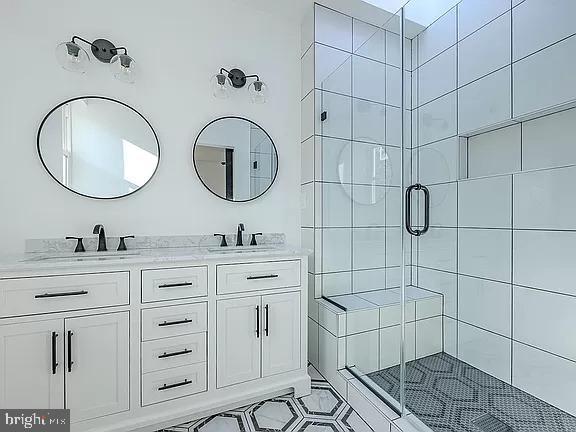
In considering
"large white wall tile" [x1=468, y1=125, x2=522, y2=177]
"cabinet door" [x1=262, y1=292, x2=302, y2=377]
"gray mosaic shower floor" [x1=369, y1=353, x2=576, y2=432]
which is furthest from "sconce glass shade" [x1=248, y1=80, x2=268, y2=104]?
"gray mosaic shower floor" [x1=369, y1=353, x2=576, y2=432]

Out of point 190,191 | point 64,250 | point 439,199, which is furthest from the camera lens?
point 439,199

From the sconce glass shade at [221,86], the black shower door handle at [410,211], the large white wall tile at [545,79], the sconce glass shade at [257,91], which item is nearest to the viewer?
the large white wall tile at [545,79]

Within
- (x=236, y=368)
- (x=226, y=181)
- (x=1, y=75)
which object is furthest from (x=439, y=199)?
(x=1, y=75)

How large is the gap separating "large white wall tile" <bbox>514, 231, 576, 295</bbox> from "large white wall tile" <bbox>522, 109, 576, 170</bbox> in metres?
0.39

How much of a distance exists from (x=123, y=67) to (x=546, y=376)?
2.91m

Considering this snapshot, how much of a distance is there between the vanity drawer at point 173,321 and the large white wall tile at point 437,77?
2128mm

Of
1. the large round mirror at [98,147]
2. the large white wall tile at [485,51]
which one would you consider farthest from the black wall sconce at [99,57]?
the large white wall tile at [485,51]

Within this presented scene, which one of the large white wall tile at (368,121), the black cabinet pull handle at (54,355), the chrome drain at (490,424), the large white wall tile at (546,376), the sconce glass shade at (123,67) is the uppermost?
the sconce glass shade at (123,67)

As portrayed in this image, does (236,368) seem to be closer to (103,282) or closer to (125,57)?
(103,282)

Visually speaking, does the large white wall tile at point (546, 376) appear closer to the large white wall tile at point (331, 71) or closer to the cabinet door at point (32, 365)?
the large white wall tile at point (331, 71)

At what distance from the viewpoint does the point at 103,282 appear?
1326mm

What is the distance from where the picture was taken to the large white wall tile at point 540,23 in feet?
5.01

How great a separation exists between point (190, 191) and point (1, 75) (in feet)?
3.62

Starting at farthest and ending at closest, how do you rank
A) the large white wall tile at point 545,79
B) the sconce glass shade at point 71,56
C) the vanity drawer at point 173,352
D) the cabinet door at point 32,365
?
the sconce glass shade at point 71,56
the large white wall tile at point 545,79
the vanity drawer at point 173,352
the cabinet door at point 32,365
